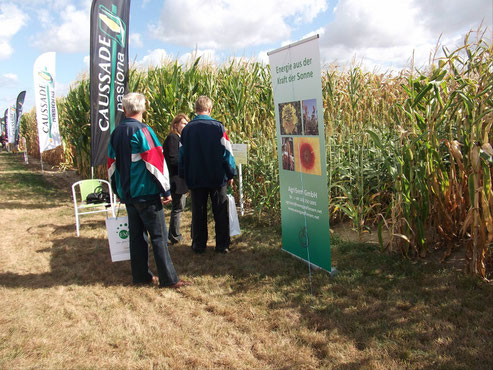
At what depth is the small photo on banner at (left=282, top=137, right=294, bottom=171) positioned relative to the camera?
14.1ft

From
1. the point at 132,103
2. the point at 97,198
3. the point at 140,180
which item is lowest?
the point at 97,198

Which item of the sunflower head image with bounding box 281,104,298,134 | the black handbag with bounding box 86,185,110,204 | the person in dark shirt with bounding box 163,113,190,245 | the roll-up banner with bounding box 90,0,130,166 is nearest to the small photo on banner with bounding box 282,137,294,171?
the sunflower head image with bounding box 281,104,298,134

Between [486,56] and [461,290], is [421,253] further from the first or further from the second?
[486,56]

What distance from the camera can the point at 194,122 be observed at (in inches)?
187

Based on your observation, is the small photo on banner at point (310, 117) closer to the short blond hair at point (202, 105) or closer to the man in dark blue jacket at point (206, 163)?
the man in dark blue jacket at point (206, 163)

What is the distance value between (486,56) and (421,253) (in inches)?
79.7

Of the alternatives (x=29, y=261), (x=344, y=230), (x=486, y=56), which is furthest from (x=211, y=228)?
(x=486, y=56)

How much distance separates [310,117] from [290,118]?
366mm

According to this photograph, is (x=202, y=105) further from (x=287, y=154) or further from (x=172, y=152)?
(x=287, y=154)

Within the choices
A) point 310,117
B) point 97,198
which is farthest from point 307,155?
point 97,198

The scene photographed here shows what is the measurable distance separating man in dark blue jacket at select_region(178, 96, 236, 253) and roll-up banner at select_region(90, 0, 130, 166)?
2.87m

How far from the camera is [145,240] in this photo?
164 inches

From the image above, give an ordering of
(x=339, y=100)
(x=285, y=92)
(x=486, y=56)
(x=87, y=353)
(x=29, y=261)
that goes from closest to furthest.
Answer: (x=87, y=353) < (x=486, y=56) < (x=285, y=92) < (x=29, y=261) < (x=339, y=100)

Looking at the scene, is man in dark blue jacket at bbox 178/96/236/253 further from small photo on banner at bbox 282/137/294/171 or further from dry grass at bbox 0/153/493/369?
small photo on banner at bbox 282/137/294/171
